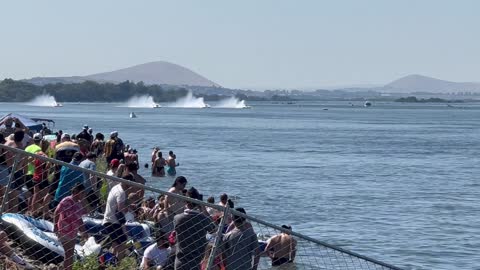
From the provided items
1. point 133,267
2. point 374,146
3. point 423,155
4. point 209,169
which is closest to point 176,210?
point 133,267

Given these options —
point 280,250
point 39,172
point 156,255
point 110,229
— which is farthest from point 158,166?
point 110,229

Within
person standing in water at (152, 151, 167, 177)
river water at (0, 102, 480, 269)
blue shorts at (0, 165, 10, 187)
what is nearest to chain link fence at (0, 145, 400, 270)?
blue shorts at (0, 165, 10, 187)

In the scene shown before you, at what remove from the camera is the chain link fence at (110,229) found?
1200cm

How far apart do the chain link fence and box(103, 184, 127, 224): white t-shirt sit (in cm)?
1

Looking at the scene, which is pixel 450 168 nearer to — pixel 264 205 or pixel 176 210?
pixel 264 205

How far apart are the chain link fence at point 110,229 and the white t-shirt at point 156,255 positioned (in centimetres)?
1

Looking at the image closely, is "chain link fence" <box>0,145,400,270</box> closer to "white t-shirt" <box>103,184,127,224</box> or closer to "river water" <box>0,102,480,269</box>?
"white t-shirt" <box>103,184,127,224</box>

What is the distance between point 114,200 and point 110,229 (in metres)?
0.44

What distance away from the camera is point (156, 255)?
13664mm

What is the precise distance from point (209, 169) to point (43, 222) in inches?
1577

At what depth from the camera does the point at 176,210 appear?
1430cm

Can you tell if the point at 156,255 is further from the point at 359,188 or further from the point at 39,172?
the point at 359,188

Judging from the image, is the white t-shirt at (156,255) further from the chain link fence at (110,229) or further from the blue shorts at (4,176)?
the blue shorts at (4,176)

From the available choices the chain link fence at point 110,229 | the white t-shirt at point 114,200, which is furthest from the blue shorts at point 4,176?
the white t-shirt at point 114,200
